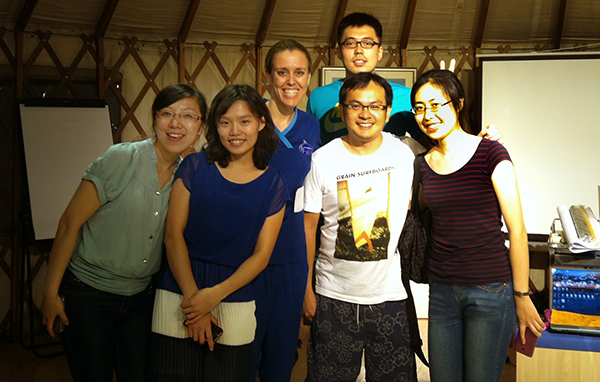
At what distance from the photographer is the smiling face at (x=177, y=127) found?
1.54 meters

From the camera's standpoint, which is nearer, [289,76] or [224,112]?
[224,112]

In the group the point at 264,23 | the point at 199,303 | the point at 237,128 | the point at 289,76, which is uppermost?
the point at 264,23

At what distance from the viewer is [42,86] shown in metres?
3.62

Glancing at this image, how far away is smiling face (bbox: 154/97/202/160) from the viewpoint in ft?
5.07

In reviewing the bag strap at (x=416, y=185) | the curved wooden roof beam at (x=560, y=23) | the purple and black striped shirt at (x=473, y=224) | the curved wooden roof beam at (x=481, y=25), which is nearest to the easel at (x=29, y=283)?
the bag strap at (x=416, y=185)

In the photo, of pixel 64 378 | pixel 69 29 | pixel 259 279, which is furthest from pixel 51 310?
pixel 69 29

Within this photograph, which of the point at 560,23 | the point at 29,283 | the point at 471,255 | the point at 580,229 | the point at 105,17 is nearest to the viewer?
the point at 471,255

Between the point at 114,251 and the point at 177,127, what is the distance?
1.35ft

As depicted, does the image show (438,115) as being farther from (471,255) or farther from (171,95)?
(171,95)

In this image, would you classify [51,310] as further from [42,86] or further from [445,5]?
[445,5]

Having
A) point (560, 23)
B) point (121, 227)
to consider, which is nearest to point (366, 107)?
point (121, 227)

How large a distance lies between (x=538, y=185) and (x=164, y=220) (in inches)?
133

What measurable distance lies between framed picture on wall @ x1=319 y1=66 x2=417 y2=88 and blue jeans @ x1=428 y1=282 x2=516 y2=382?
276 centimetres

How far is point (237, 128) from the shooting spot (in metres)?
1.44
